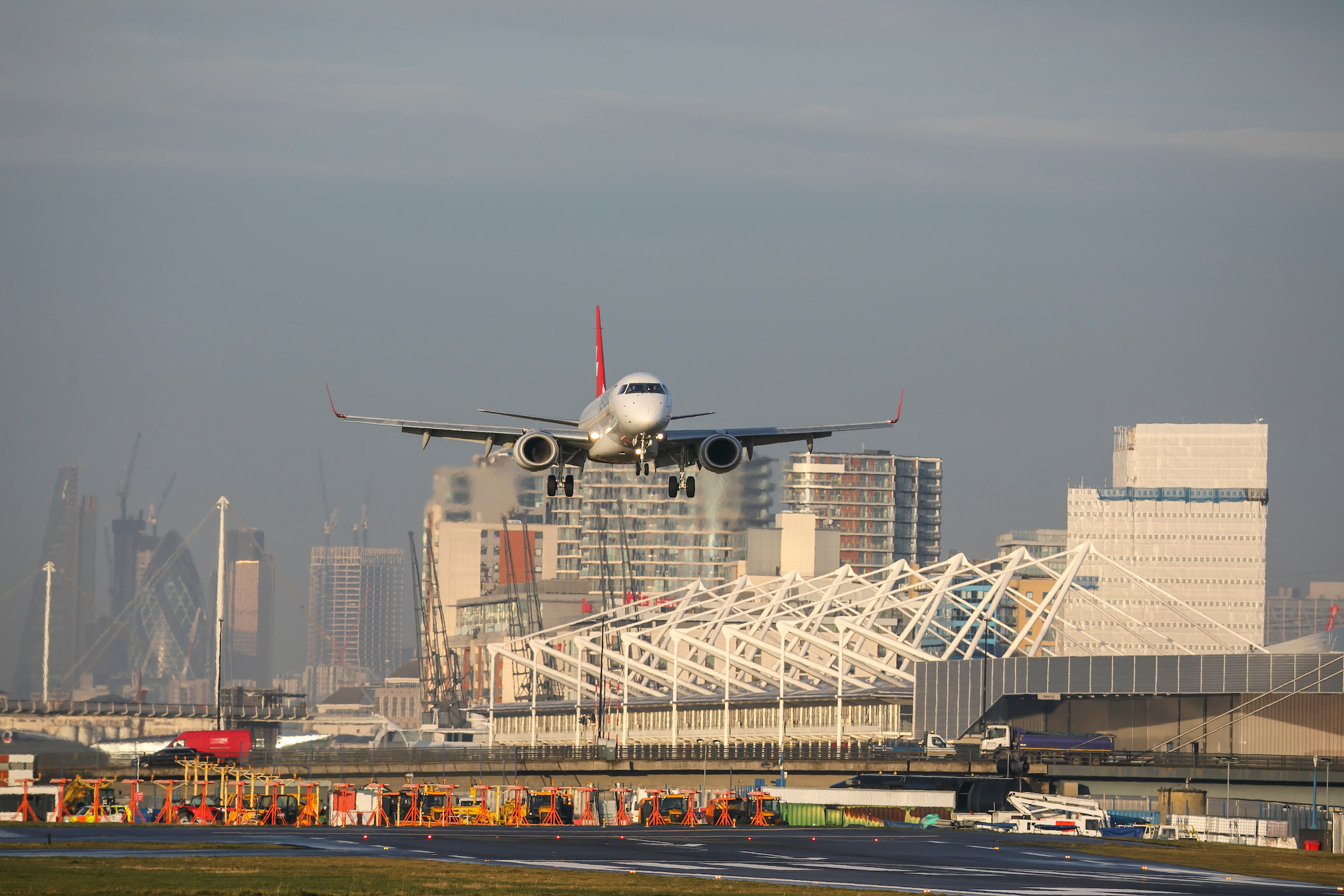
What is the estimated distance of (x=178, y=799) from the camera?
465 ft

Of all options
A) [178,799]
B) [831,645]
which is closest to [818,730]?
[831,645]

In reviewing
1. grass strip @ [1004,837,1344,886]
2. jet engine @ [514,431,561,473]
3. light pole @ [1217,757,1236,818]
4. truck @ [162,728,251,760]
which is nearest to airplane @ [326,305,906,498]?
jet engine @ [514,431,561,473]

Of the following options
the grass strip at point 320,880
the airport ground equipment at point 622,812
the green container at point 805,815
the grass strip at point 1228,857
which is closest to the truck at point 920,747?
the airport ground equipment at point 622,812

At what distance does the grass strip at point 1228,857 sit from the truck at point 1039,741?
4268 centimetres

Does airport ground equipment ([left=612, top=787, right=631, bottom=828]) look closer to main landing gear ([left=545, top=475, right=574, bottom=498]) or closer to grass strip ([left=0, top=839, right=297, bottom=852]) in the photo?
grass strip ([left=0, top=839, right=297, bottom=852])

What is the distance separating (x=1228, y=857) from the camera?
7469 centimetres

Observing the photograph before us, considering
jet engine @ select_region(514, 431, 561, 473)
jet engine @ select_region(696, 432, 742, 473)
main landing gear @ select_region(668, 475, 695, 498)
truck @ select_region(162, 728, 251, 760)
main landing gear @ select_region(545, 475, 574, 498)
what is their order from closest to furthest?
jet engine @ select_region(696, 432, 742, 473)
jet engine @ select_region(514, 431, 561, 473)
main landing gear @ select_region(668, 475, 695, 498)
main landing gear @ select_region(545, 475, 574, 498)
truck @ select_region(162, 728, 251, 760)

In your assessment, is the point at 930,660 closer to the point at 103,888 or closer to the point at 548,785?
the point at 548,785

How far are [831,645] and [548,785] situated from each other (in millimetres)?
35385

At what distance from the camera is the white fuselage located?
61.1 metres

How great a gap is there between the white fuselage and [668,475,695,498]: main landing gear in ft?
8.74

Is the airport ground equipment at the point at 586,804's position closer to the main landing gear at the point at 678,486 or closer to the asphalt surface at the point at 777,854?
the asphalt surface at the point at 777,854

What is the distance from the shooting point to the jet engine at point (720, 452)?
65.5 m

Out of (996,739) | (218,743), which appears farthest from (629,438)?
(218,743)
